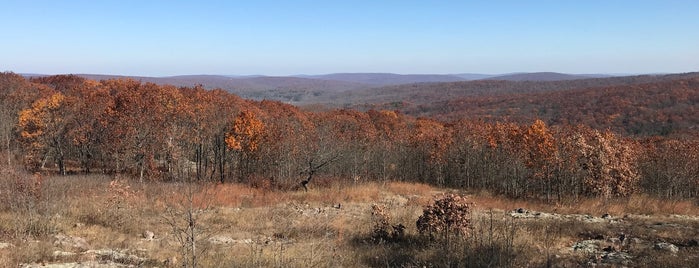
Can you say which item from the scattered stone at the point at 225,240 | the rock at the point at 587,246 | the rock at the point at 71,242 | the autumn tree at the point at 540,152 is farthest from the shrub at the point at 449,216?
the autumn tree at the point at 540,152

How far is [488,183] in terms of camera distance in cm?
4650

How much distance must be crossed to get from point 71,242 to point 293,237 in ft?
19.1

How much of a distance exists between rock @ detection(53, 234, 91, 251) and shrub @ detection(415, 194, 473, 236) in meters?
8.35

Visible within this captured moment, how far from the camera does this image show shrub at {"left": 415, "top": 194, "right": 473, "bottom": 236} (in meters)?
10.8

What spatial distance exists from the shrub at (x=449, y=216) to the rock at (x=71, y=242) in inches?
329

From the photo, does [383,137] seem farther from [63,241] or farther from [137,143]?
[63,241]

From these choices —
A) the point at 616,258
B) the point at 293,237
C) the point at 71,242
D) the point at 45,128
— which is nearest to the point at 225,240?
the point at 293,237

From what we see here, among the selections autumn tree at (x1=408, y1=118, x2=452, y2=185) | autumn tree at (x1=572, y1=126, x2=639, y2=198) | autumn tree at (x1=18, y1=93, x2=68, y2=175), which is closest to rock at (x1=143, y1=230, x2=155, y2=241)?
autumn tree at (x1=572, y1=126, x2=639, y2=198)

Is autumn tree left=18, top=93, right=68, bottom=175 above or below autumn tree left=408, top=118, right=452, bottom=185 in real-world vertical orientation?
above

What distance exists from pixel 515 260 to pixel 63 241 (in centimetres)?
1034

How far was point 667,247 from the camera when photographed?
10.2m

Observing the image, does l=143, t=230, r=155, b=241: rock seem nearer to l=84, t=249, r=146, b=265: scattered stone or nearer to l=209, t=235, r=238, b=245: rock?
l=209, t=235, r=238, b=245: rock

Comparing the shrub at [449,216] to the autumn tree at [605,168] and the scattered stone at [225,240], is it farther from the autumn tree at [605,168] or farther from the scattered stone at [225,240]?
the autumn tree at [605,168]

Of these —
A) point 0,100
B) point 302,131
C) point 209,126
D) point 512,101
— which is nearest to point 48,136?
point 209,126
